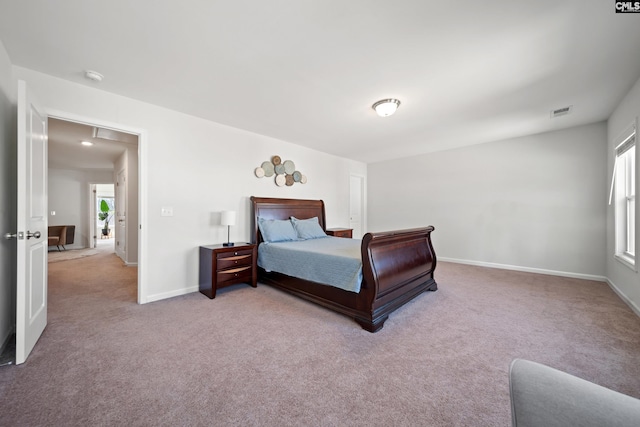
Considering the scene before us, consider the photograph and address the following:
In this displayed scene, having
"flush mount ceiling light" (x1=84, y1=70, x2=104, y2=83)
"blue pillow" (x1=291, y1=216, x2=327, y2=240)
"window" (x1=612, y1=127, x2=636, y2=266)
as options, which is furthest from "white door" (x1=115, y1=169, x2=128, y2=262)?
"window" (x1=612, y1=127, x2=636, y2=266)

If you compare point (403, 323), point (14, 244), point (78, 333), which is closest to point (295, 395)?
point (403, 323)

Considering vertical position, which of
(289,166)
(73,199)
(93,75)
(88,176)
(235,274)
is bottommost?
(235,274)

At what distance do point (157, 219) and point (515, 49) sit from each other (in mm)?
4210

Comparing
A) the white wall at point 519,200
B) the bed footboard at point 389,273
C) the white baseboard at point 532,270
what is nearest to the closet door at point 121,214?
the bed footboard at point 389,273

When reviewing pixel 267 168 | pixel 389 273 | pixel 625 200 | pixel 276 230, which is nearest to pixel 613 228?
pixel 625 200

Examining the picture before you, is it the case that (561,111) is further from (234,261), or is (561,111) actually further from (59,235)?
(59,235)

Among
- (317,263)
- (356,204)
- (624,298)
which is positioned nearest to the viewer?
(317,263)

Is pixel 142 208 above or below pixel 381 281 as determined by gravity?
above

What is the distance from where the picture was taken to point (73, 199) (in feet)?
25.6

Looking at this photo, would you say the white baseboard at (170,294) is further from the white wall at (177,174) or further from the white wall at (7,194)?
the white wall at (7,194)

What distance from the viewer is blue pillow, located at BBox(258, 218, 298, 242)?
→ 4035 millimetres

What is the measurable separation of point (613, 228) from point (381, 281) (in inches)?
150

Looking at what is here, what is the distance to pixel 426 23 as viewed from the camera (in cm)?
185

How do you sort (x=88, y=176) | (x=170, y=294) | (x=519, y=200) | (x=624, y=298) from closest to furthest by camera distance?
(x=624, y=298) → (x=170, y=294) → (x=519, y=200) → (x=88, y=176)
